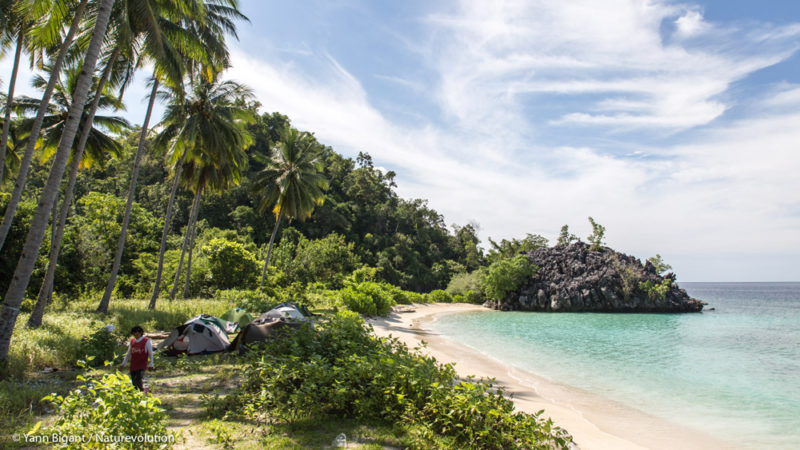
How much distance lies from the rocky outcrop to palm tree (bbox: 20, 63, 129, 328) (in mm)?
35274

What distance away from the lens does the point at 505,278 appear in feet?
130

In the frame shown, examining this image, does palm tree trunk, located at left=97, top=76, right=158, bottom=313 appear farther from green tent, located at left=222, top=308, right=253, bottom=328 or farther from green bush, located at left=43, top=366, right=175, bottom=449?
green bush, located at left=43, top=366, right=175, bottom=449

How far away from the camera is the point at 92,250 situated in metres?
19.9

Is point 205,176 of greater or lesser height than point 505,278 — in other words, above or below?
above

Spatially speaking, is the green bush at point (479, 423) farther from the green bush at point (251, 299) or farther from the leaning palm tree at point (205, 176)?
the leaning palm tree at point (205, 176)

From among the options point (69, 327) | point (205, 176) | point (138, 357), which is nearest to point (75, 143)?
point (205, 176)

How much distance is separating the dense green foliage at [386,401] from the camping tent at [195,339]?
210 inches

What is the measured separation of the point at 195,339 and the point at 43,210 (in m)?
4.63

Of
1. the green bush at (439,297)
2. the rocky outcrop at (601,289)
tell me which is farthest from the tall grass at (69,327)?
the rocky outcrop at (601,289)

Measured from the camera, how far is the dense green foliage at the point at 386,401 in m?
4.59

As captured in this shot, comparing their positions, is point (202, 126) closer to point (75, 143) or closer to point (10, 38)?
point (75, 143)

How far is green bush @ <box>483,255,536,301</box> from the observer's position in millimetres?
39750

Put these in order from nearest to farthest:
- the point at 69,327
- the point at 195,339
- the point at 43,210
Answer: the point at 43,210, the point at 195,339, the point at 69,327

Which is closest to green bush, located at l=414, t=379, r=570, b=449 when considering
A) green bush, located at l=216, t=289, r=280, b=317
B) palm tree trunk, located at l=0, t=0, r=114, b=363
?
palm tree trunk, located at l=0, t=0, r=114, b=363
